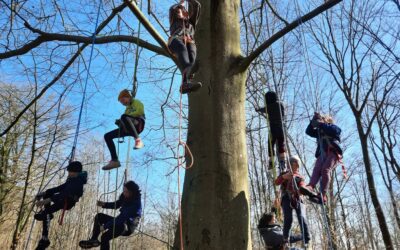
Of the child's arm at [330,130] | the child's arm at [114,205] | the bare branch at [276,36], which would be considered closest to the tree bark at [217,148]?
the bare branch at [276,36]

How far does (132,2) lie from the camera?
376 centimetres

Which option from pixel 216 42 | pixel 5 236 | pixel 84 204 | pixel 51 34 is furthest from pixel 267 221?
pixel 84 204

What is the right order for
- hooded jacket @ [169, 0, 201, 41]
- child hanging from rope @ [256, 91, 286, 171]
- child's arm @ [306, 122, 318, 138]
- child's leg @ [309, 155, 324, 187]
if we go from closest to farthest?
1. hooded jacket @ [169, 0, 201, 41]
2. child hanging from rope @ [256, 91, 286, 171]
3. child's leg @ [309, 155, 324, 187]
4. child's arm @ [306, 122, 318, 138]

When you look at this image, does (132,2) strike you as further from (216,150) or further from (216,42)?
(216,150)

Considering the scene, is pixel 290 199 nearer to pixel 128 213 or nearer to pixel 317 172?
pixel 317 172

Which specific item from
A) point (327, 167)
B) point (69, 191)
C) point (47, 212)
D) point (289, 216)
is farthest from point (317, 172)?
point (47, 212)

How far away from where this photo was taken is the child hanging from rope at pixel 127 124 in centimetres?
427

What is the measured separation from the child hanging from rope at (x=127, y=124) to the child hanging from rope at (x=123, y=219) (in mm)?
379

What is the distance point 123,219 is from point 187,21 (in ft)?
7.67

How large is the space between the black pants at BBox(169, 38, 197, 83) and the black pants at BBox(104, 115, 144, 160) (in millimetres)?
1067

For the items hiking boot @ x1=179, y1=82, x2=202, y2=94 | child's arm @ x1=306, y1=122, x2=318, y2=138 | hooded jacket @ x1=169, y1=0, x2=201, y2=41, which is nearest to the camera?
hiking boot @ x1=179, y1=82, x2=202, y2=94

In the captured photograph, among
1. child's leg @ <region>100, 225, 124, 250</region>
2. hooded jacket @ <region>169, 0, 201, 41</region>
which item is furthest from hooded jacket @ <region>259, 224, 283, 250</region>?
hooded jacket @ <region>169, 0, 201, 41</region>

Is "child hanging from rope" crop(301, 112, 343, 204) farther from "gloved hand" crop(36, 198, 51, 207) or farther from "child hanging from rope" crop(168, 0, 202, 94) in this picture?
"gloved hand" crop(36, 198, 51, 207)

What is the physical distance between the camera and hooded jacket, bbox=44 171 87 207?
4.13 m
